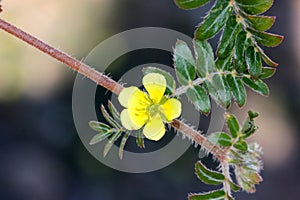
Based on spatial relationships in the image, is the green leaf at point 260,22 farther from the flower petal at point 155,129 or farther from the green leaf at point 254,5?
the flower petal at point 155,129

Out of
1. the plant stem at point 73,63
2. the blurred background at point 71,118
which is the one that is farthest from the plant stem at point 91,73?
the blurred background at point 71,118

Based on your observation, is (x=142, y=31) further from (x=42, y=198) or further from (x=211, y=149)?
(x=211, y=149)

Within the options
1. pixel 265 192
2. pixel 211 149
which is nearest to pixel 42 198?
pixel 265 192

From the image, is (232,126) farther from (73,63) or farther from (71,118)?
(71,118)

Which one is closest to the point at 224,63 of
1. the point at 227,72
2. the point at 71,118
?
the point at 227,72

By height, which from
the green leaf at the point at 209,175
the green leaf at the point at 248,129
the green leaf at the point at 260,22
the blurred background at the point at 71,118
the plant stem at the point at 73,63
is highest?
the blurred background at the point at 71,118

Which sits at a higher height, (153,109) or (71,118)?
(71,118)
